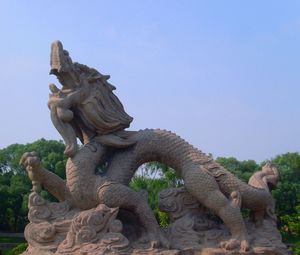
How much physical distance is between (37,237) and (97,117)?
1.46m

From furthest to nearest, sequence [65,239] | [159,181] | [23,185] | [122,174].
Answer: [23,185], [159,181], [122,174], [65,239]

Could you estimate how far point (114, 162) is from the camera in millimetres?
6238

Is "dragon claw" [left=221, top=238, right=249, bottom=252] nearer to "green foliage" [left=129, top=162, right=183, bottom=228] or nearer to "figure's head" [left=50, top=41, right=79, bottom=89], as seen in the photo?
"figure's head" [left=50, top=41, right=79, bottom=89]

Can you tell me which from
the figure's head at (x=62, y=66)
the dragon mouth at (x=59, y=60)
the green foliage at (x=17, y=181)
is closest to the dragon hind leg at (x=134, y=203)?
the figure's head at (x=62, y=66)

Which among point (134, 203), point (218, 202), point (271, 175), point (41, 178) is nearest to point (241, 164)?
point (271, 175)

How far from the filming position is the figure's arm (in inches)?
235

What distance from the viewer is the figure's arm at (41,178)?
5973mm

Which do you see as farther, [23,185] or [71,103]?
[23,185]

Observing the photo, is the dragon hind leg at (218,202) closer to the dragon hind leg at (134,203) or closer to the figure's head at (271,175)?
the dragon hind leg at (134,203)

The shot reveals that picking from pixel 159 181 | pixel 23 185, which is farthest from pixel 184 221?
pixel 23 185

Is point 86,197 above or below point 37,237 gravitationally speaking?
above

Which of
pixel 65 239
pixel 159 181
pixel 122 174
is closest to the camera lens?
pixel 65 239

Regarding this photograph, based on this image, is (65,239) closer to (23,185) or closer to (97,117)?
(97,117)

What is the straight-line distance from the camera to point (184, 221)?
6133 millimetres
